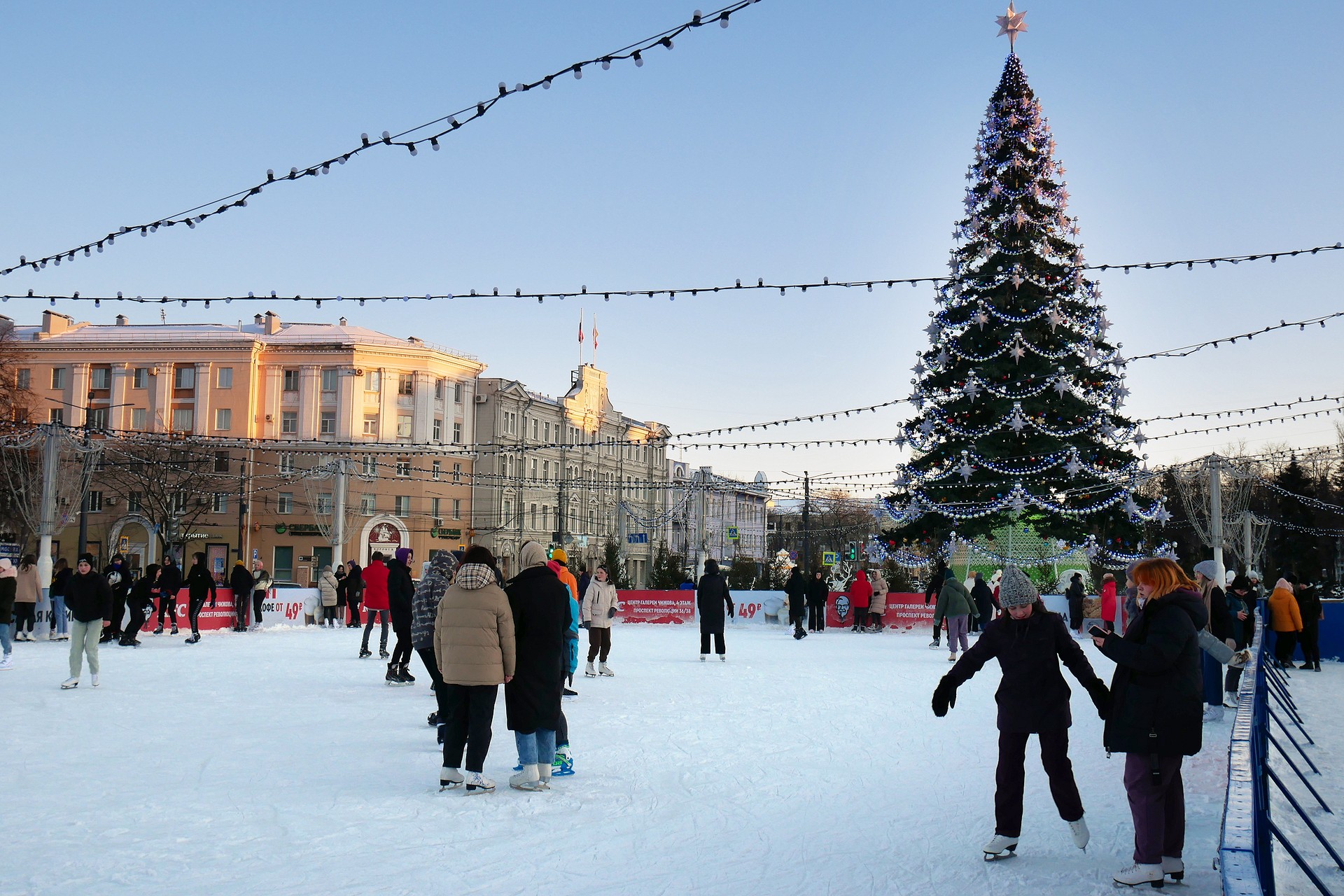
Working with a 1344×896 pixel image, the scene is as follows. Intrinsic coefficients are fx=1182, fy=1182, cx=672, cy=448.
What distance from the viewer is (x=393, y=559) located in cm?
1277

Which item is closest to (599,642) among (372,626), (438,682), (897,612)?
(372,626)

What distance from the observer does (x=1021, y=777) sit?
5.94m

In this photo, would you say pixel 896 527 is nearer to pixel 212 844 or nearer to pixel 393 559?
pixel 393 559

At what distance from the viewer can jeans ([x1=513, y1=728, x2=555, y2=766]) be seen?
24.7 ft

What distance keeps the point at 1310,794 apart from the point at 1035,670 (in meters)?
3.61

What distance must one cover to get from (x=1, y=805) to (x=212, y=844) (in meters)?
1.80

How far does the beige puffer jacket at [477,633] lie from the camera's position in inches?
288

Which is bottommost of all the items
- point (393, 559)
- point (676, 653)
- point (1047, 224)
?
point (676, 653)

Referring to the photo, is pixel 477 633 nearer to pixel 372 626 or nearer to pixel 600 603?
pixel 600 603

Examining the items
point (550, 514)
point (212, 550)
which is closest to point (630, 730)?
point (212, 550)

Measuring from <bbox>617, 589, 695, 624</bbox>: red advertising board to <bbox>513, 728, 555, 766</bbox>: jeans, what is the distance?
26131 millimetres

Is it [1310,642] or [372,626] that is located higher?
[372,626]

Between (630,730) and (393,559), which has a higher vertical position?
(393,559)

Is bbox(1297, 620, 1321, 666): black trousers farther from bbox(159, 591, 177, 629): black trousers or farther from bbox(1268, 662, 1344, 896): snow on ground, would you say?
bbox(159, 591, 177, 629): black trousers
